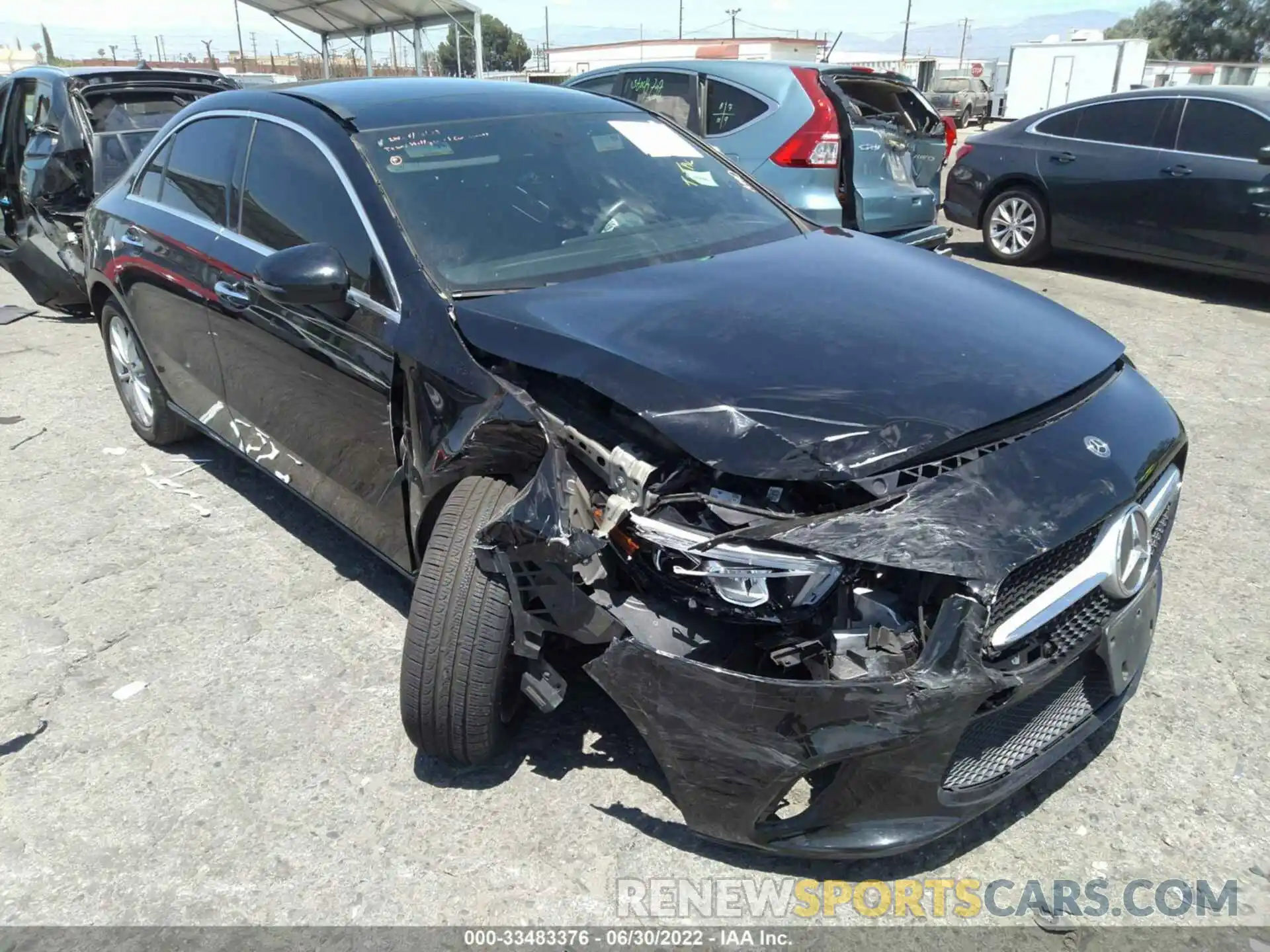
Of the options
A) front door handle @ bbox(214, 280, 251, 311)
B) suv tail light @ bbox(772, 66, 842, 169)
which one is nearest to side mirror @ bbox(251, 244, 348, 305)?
front door handle @ bbox(214, 280, 251, 311)

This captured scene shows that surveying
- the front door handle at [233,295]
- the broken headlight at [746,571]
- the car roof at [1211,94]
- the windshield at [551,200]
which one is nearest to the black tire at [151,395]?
the front door handle at [233,295]

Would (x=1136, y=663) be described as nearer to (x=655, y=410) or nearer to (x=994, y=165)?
(x=655, y=410)

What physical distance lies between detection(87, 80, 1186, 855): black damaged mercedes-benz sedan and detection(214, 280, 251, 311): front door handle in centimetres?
4

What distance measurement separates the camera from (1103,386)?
8.54 ft

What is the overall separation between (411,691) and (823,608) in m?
1.11

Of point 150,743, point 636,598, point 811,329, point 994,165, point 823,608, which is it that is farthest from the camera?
point 994,165

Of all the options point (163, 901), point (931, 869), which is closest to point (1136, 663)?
point (931, 869)

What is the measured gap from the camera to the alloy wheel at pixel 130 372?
4.79 meters

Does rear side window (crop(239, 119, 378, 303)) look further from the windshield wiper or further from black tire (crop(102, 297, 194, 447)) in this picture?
black tire (crop(102, 297, 194, 447))

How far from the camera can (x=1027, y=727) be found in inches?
87.1

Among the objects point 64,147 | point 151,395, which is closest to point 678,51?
point 64,147

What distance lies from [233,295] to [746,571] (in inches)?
97.8

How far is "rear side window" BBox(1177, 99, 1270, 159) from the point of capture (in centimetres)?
711

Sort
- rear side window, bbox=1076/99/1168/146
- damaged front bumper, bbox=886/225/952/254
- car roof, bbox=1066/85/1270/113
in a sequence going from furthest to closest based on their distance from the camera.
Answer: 1. rear side window, bbox=1076/99/1168/146
2. car roof, bbox=1066/85/1270/113
3. damaged front bumper, bbox=886/225/952/254
